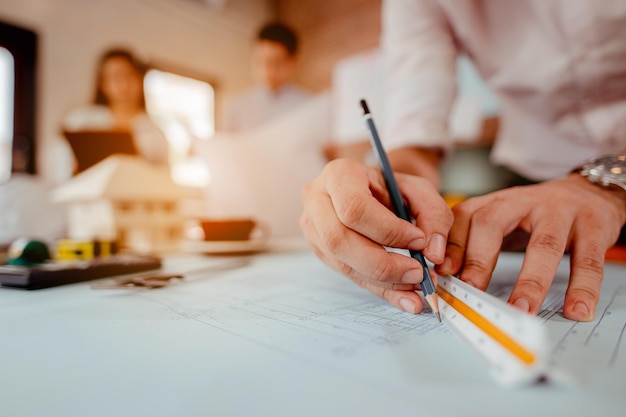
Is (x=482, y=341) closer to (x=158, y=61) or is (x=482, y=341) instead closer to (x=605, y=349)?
(x=605, y=349)

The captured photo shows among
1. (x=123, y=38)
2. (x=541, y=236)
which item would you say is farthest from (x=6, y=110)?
(x=541, y=236)

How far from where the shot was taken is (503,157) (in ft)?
3.38

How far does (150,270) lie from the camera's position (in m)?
0.69

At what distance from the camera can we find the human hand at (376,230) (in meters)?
0.40

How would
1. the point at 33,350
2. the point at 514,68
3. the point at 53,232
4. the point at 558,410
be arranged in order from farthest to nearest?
the point at 53,232, the point at 514,68, the point at 33,350, the point at 558,410

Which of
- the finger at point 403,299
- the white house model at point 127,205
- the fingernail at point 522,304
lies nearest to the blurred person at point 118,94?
the white house model at point 127,205

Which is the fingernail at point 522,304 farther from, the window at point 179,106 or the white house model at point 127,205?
the window at point 179,106

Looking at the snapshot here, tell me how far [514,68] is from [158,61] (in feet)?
11.2

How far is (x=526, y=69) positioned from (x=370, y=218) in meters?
0.62

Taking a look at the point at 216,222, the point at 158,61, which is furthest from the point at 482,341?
the point at 158,61

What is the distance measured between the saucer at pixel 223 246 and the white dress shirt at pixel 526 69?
0.38m

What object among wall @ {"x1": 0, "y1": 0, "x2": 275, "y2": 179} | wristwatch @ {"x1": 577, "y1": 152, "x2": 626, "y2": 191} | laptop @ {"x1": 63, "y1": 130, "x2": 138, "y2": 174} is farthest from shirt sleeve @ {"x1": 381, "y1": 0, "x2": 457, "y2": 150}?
wall @ {"x1": 0, "y1": 0, "x2": 275, "y2": 179}

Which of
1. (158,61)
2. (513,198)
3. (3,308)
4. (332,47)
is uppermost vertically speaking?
(332,47)

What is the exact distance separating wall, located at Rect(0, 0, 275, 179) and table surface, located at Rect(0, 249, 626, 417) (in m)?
3.01
